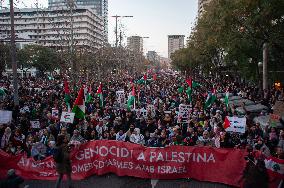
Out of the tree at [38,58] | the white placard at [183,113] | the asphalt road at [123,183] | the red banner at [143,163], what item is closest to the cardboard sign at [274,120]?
the white placard at [183,113]

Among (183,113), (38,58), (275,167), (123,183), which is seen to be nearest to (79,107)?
(183,113)

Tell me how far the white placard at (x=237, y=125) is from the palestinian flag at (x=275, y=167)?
12.3ft

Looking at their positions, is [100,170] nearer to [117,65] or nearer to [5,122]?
[5,122]

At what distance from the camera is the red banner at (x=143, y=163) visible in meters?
11.0

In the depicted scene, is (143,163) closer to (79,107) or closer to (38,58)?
(79,107)

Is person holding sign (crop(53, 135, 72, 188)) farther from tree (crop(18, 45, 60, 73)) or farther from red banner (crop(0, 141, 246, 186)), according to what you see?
tree (crop(18, 45, 60, 73))

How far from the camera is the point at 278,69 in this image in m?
33.0

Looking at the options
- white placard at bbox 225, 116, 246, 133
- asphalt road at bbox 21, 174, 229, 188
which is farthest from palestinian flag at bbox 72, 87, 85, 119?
white placard at bbox 225, 116, 246, 133

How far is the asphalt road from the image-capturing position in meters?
11.0

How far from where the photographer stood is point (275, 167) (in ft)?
34.2

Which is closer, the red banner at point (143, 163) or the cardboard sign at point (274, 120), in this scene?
the red banner at point (143, 163)

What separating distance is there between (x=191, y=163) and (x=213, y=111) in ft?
32.9

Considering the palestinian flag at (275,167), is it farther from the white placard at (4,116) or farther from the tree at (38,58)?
the tree at (38,58)

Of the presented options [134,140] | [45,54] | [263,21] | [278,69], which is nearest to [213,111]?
[263,21]
